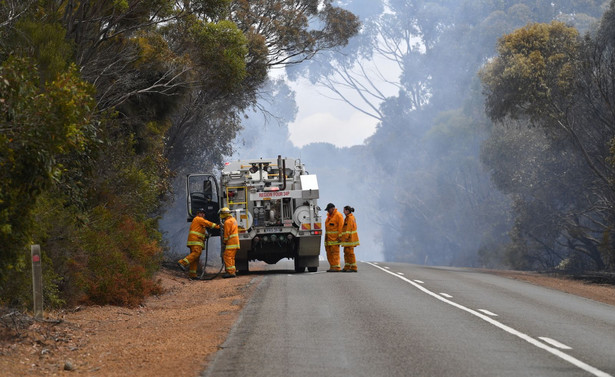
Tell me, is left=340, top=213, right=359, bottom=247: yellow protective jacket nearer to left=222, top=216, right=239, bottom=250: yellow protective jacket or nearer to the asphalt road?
left=222, top=216, right=239, bottom=250: yellow protective jacket

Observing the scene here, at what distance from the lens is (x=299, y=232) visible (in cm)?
2419

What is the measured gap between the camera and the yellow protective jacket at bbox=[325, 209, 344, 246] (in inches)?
945

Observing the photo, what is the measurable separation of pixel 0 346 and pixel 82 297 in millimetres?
5673

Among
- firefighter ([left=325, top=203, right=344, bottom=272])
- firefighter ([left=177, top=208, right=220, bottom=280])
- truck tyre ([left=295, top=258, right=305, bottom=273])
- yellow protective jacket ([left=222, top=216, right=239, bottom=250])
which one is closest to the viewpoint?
yellow protective jacket ([left=222, top=216, right=239, bottom=250])

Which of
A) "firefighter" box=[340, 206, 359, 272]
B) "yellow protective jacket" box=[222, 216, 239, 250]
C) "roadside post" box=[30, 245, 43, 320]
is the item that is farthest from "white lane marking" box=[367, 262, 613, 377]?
"yellow protective jacket" box=[222, 216, 239, 250]

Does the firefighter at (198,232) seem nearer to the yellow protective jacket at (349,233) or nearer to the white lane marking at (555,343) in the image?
the yellow protective jacket at (349,233)

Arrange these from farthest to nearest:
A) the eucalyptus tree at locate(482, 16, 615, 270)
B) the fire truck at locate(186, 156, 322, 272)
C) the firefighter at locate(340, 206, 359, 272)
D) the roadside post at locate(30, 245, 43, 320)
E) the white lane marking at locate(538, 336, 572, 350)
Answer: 1. the eucalyptus tree at locate(482, 16, 615, 270)
2. the fire truck at locate(186, 156, 322, 272)
3. the firefighter at locate(340, 206, 359, 272)
4. the roadside post at locate(30, 245, 43, 320)
5. the white lane marking at locate(538, 336, 572, 350)

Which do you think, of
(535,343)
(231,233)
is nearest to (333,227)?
(231,233)

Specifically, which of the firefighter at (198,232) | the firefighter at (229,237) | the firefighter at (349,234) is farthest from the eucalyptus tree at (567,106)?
the firefighter at (198,232)

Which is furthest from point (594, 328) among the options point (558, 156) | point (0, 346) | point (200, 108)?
point (558, 156)

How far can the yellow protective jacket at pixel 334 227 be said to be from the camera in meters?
24.0

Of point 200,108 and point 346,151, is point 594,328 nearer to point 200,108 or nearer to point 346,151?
point 200,108

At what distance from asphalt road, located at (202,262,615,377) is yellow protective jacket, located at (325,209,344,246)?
5.38m

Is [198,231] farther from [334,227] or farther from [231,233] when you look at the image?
[334,227]
